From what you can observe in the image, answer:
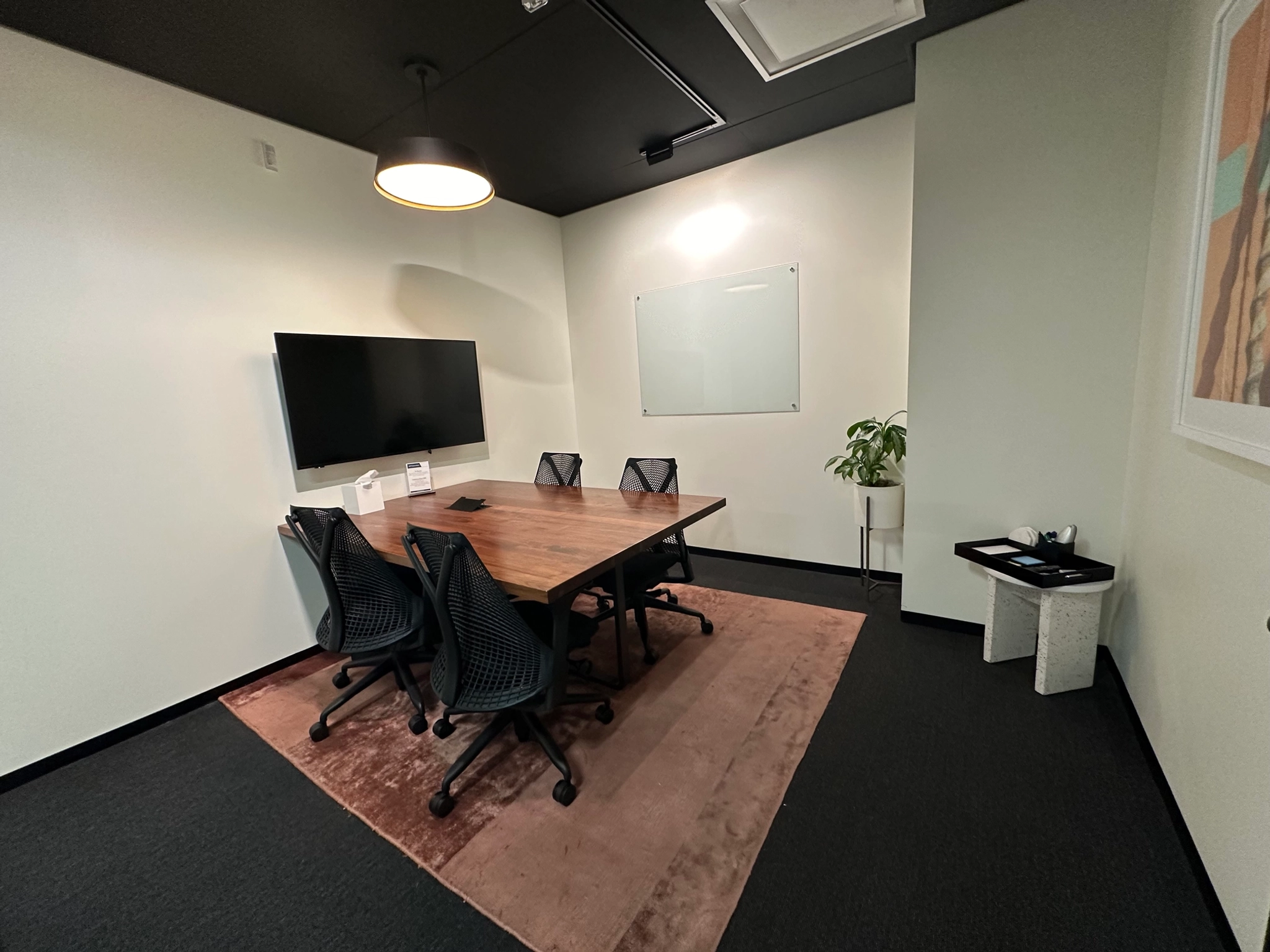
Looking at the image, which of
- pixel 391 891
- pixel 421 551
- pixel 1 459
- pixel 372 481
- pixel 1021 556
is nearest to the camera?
pixel 391 891

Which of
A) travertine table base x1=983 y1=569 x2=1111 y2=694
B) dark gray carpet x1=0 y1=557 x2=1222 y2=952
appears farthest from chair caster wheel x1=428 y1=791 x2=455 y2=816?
travertine table base x1=983 y1=569 x2=1111 y2=694

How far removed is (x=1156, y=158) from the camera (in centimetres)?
194

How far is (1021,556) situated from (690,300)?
2781 mm

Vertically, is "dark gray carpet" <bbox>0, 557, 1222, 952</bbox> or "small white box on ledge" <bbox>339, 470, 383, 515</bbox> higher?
"small white box on ledge" <bbox>339, 470, 383, 515</bbox>

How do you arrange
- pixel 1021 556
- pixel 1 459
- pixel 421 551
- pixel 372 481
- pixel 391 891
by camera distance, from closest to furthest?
1. pixel 391 891
2. pixel 421 551
3. pixel 1 459
4. pixel 1021 556
5. pixel 372 481

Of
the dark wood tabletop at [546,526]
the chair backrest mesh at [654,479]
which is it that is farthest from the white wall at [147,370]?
the chair backrest mesh at [654,479]

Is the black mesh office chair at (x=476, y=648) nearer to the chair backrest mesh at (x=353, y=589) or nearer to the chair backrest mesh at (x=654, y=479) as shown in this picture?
the chair backrest mesh at (x=353, y=589)

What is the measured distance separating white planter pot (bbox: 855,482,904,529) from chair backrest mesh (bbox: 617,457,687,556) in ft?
3.98

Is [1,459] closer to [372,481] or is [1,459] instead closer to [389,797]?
[372,481]

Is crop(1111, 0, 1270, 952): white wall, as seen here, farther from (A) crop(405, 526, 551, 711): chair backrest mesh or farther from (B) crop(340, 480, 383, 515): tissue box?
(B) crop(340, 480, 383, 515): tissue box

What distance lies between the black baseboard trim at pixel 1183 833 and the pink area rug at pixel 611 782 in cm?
105

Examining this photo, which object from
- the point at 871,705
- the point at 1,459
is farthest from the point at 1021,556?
the point at 1,459

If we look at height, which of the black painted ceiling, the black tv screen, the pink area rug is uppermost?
the black painted ceiling

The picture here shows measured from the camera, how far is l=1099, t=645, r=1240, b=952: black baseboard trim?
3.80 ft
